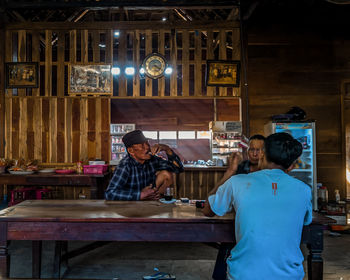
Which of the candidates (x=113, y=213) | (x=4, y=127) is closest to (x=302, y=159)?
(x=113, y=213)

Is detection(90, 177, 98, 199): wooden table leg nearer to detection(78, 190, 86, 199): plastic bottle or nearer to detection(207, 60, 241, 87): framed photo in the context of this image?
detection(78, 190, 86, 199): plastic bottle

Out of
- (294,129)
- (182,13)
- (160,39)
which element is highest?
(182,13)

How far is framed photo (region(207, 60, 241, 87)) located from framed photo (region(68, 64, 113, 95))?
2.67m

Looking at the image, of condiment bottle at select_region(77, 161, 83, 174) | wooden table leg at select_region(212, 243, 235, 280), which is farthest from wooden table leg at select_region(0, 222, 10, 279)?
condiment bottle at select_region(77, 161, 83, 174)

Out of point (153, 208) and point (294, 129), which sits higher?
point (294, 129)

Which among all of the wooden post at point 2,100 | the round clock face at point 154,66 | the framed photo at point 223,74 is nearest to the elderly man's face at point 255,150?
the framed photo at point 223,74

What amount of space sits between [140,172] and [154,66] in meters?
4.15

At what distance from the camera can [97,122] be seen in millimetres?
6934

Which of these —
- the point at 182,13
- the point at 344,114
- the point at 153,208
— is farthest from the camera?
the point at 182,13

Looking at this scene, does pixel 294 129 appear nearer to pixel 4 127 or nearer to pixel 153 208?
pixel 153 208

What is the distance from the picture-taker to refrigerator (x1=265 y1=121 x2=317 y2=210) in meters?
5.83

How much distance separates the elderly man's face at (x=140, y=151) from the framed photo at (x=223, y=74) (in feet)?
13.1

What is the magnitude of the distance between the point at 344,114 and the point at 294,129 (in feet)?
5.24

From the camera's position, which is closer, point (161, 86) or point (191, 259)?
point (191, 259)
